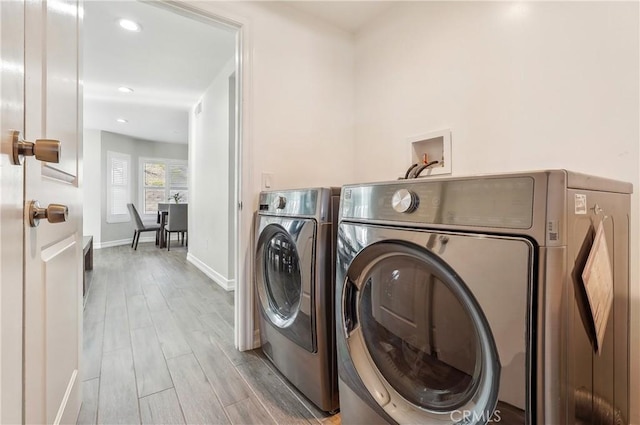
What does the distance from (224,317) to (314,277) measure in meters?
A: 1.39

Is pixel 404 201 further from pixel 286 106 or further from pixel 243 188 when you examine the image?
pixel 286 106

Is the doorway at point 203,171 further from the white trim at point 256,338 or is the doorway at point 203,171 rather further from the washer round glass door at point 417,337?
the washer round glass door at point 417,337

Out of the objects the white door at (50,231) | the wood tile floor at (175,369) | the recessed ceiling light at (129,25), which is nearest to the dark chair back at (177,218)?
the wood tile floor at (175,369)

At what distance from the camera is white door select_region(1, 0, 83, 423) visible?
0.64 meters

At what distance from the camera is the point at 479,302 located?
64cm

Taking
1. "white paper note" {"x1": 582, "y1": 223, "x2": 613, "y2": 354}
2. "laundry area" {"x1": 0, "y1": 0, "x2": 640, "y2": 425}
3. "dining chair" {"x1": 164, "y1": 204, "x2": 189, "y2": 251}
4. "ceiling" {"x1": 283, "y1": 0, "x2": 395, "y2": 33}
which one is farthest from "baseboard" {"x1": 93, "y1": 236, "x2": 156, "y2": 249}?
"white paper note" {"x1": 582, "y1": 223, "x2": 613, "y2": 354}

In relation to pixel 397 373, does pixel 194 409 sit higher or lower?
lower

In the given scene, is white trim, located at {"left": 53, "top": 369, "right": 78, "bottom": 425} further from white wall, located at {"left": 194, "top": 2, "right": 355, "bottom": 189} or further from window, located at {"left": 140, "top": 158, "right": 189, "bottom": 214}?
window, located at {"left": 140, "top": 158, "right": 189, "bottom": 214}

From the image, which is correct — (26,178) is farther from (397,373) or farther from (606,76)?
(606,76)

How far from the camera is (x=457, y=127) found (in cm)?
154

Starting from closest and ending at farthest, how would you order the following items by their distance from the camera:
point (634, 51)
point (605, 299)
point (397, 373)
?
point (605, 299)
point (397, 373)
point (634, 51)

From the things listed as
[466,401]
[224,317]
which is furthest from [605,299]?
[224,317]

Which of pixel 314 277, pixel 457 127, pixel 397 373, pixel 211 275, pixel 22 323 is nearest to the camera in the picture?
pixel 22 323

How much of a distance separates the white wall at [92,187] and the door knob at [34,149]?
6143 millimetres
